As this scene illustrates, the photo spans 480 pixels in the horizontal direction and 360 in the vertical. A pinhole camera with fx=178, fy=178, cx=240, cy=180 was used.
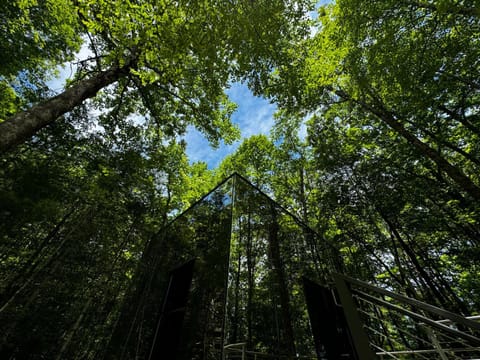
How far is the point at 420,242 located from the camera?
20.2 feet

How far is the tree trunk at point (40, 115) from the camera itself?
232 centimetres

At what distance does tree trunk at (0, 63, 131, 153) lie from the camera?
2324mm

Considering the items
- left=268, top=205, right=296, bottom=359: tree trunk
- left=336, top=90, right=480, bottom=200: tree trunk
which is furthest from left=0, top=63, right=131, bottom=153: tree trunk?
left=336, top=90, right=480, bottom=200: tree trunk

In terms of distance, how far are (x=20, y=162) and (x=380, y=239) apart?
11376mm

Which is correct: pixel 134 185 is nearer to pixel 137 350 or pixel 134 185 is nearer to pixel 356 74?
pixel 137 350

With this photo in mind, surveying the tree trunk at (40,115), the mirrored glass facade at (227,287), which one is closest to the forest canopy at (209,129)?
the tree trunk at (40,115)

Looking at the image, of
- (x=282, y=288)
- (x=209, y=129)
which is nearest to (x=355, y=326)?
(x=282, y=288)

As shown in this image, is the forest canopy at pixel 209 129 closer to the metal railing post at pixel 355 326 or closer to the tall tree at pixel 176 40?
the tall tree at pixel 176 40

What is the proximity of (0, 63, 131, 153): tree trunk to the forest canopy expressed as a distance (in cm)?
2

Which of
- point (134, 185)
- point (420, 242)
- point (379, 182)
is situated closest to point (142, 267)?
point (134, 185)

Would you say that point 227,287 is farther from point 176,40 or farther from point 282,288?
point 176,40

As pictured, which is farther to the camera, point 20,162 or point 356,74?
point 20,162

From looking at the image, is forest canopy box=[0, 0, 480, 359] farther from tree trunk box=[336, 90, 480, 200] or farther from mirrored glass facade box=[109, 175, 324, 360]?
mirrored glass facade box=[109, 175, 324, 360]

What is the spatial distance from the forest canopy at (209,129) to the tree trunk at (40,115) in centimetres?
2
